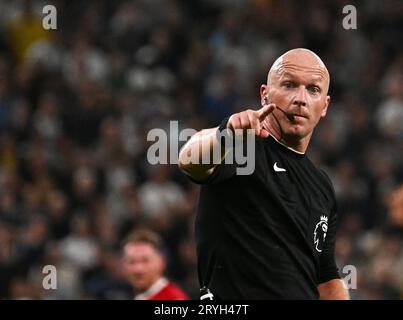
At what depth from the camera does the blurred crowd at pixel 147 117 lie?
9.90m

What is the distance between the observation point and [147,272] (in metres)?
6.45

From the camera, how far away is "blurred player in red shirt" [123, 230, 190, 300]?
6.38m

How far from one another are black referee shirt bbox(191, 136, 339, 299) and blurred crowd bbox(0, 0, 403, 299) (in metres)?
4.72

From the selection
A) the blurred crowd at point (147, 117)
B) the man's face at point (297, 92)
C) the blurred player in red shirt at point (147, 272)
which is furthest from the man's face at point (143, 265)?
the blurred crowd at point (147, 117)

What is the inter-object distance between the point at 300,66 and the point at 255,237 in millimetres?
743

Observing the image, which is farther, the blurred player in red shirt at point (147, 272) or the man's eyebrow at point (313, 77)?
the blurred player in red shirt at point (147, 272)

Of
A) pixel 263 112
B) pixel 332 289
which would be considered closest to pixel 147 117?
pixel 332 289

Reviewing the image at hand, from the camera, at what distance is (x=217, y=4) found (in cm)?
1292

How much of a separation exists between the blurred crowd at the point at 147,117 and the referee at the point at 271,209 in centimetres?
465

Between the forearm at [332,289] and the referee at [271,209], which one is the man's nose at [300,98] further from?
the forearm at [332,289]

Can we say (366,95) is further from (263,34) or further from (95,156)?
(95,156)

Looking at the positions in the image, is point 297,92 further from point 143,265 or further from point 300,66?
point 143,265

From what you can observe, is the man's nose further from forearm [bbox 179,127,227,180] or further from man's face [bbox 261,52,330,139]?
forearm [bbox 179,127,227,180]

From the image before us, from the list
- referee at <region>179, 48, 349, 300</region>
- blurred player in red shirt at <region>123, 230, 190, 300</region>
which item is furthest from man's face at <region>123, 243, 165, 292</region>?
referee at <region>179, 48, 349, 300</region>
